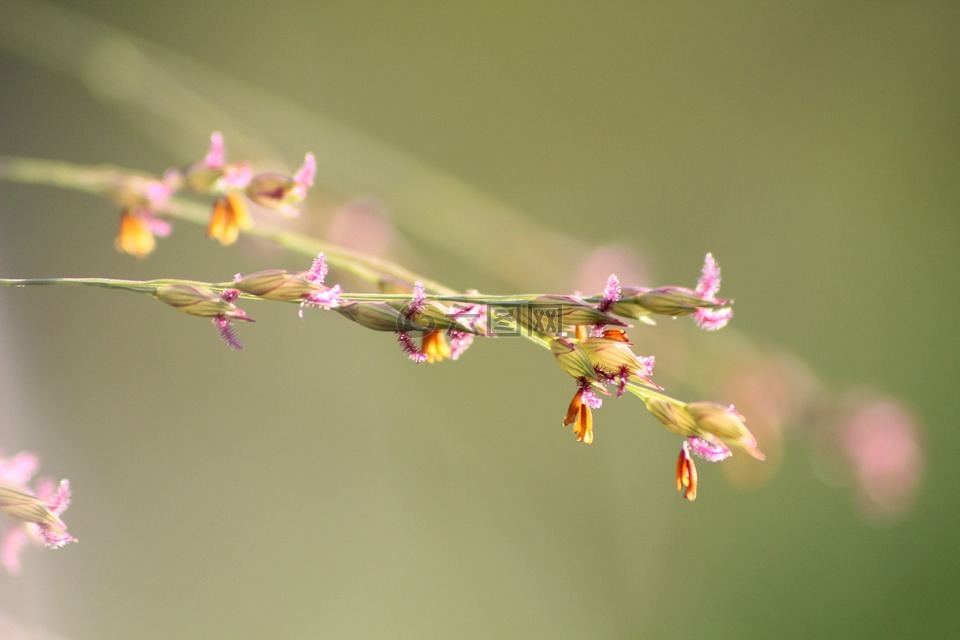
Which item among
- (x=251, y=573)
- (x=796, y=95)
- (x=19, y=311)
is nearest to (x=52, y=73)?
(x=19, y=311)

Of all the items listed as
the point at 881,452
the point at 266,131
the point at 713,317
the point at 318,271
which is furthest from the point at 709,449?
the point at 266,131

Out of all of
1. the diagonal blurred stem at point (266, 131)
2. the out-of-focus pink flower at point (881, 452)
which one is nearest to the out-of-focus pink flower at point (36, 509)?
the diagonal blurred stem at point (266, 131)

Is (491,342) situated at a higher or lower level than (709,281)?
higher

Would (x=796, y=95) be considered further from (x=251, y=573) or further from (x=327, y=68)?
(x=251, y=573)

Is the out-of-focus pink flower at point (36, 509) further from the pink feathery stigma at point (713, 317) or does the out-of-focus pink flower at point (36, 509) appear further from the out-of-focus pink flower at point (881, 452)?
the out-of-focus pink flower at point (881, 452)

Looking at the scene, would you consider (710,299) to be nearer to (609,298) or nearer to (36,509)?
(609,298)

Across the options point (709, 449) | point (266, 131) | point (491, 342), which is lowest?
point (709, 449)
